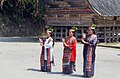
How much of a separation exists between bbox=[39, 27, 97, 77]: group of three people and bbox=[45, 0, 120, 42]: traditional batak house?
1546 cm

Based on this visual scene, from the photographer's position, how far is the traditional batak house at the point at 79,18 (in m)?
28.8

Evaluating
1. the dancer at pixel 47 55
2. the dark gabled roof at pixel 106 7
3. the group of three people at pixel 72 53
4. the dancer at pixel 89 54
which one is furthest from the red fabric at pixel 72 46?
the dark gabled roof at pixel 106 7

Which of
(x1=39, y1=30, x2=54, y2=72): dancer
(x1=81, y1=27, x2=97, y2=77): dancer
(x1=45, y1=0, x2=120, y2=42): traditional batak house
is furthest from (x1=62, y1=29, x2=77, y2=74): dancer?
(x1=45, y1=0, x2=120, y2=42): traditional batak house

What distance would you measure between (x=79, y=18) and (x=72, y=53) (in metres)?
16.4

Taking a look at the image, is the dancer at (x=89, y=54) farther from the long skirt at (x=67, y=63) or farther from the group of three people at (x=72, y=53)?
the long skirt at (x=67, y=63)

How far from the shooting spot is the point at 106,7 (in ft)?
96.3

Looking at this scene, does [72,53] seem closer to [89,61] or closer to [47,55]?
[89,61]

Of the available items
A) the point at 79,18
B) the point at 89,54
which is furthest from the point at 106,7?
the point at 89,54

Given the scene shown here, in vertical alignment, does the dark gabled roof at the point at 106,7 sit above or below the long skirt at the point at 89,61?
above

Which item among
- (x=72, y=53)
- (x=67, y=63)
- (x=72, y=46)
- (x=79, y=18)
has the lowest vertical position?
(x=67, y=63)

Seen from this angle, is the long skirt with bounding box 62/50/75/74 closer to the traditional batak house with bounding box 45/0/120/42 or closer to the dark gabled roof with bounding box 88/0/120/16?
the dark gabled roof with bounding box 88/0/120/16

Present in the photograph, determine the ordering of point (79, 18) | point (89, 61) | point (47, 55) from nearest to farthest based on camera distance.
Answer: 1. point (89, 61)
2. point (47, 55)
3. point (79, 18)

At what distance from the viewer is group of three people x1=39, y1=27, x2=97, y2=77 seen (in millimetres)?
12266

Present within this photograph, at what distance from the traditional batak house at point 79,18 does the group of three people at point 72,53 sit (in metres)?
15.5
